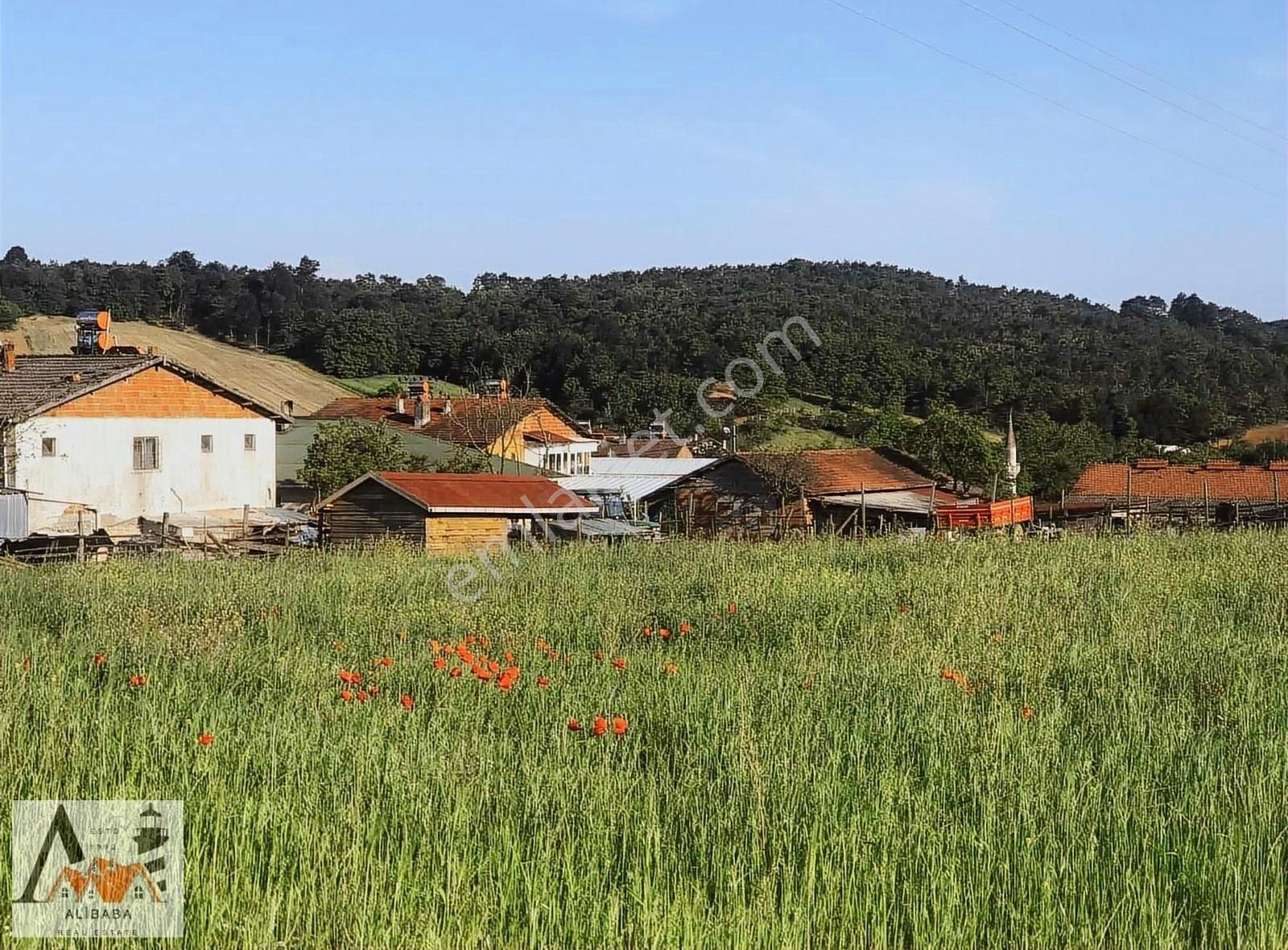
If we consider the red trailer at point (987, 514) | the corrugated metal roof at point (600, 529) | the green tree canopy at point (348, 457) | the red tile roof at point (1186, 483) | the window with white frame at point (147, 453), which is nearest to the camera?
the corrugated metal roof at point (600, 529)

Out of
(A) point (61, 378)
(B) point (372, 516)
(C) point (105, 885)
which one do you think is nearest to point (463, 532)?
(B) point (372, 516)

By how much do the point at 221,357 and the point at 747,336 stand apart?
3500 cm

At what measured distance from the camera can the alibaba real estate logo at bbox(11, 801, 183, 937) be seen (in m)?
4.26

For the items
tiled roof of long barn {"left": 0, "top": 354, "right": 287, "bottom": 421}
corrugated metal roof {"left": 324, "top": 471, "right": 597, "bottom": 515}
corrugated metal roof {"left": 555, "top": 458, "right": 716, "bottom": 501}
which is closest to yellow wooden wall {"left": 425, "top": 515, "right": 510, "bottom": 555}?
corrugated metal roof {"left": 324, "top": 471, "right": 597, "bottom": 515}

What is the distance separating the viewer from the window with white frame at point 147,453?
34.9 metres

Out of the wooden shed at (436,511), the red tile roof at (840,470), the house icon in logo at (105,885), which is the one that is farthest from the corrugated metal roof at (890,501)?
the house icon in logo at (105,885)

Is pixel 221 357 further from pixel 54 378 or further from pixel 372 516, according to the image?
pixel 372 516

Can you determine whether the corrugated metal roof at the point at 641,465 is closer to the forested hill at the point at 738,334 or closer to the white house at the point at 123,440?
the forested hill at the point at 738,334

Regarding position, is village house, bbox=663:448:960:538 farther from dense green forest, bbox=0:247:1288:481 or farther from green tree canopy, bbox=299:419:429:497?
dense green forest, bbox=0:247:1288:481

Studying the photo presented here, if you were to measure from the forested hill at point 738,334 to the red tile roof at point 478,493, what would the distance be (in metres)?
39.9

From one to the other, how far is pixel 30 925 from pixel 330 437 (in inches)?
1527

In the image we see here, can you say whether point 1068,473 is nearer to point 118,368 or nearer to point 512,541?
A: point 512,541

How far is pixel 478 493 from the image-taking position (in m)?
26.5

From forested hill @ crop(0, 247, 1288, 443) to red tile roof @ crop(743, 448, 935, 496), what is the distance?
25.8 meters
